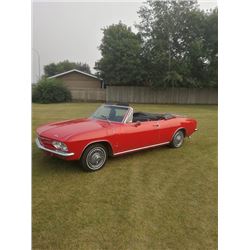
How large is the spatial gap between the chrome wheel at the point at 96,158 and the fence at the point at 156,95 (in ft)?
64.3

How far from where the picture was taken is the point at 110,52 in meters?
23.6

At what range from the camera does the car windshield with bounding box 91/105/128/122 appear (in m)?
4.97

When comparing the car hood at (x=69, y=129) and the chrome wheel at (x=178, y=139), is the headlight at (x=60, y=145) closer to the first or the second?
the car hood at (x=69, y=129)

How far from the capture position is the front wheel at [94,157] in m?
4.20

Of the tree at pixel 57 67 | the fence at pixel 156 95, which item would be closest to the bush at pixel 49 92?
the fence at pixel 156 95

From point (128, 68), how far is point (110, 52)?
2.78m

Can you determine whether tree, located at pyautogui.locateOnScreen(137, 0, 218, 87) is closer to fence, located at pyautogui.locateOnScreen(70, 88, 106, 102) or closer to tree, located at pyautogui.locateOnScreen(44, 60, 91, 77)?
fence, located at pyautogui.locateOnScreen(70, 88, 106, 102)

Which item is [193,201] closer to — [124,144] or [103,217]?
[103,217]

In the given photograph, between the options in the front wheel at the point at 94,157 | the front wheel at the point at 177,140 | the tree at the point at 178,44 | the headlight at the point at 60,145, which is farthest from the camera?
the tree at the point at 178,44

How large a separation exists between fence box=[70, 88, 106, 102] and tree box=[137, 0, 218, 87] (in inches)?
198

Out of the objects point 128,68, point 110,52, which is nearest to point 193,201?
point 128,68

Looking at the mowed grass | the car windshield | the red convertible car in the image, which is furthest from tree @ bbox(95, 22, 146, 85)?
the mowed grass

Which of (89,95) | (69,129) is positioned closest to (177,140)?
(69,129)

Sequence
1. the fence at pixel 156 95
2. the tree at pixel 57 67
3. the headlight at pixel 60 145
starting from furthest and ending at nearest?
1. the tree at pixel 57 67
2. the fence at pixel 156 95
3. the headlight at pixel 60 145
